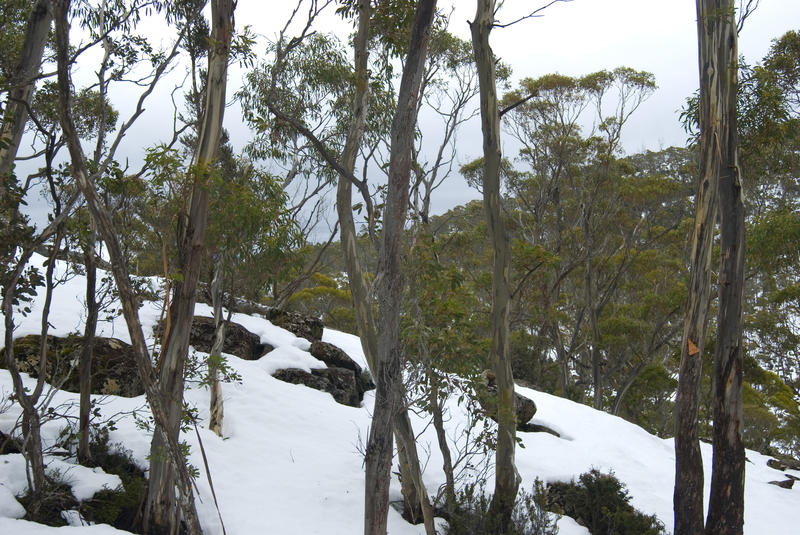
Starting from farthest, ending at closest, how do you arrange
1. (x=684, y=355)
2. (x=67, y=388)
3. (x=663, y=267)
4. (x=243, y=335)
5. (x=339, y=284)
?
(x=339, y=284) → (x=663, y=267) → (x=243, y=335) → (x=67, y=388) → (x=684, y=355)

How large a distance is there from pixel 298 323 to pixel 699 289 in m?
7.66

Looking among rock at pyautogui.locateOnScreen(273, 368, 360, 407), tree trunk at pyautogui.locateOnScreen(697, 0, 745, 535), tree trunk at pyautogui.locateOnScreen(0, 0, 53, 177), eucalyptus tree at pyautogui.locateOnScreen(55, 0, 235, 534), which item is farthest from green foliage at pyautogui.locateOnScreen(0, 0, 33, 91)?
tree trunk at pyautogui.locateOnScreen(697, 0, 745, 535)

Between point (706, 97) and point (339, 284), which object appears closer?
point (706, 97)

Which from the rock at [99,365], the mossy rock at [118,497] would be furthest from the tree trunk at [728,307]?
the rock at [99,365]

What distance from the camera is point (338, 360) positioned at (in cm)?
1048

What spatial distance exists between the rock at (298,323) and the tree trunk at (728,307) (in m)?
7.32

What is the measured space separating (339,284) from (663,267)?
1119 cm

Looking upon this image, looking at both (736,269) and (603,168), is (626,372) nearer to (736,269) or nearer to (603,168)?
(603,168)

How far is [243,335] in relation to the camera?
32.9ft

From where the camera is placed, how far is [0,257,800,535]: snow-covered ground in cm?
573

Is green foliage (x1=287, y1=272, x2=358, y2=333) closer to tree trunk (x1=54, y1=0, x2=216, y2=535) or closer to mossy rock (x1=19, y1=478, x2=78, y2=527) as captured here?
mossy rock (x1=19, y1=478, x2=78, y2=527)

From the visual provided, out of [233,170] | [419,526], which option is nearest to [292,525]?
[419,526]

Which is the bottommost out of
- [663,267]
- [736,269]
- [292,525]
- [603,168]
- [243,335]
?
[292,525]

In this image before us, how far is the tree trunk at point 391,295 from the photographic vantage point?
4.06 m
